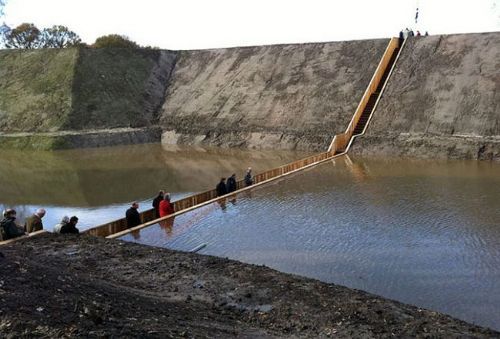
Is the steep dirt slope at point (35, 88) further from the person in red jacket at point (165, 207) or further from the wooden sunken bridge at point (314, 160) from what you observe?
the person in red jacket at point (165, 207)

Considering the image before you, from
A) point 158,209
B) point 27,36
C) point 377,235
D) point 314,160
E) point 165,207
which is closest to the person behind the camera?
point 377,235

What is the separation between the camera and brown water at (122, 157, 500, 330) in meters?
9.55

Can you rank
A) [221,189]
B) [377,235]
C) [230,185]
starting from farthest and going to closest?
[230,185] → [221,189] → [377,235]

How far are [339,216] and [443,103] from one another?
1789cm

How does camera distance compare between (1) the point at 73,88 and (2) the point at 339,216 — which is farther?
(1) the point at 73,88

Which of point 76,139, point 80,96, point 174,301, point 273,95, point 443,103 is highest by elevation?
point 80,96

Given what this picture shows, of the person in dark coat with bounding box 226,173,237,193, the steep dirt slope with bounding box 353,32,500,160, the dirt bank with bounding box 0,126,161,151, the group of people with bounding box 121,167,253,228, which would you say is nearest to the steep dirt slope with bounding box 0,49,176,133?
the dirt bank with bounding box 0,126,161,151

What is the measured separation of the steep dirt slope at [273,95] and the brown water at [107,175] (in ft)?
7.94

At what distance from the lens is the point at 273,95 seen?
1447 inches

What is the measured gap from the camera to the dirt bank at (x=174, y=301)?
5.43m

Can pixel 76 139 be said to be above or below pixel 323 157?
above

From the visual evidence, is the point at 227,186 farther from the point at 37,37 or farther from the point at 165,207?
the point at 37,37

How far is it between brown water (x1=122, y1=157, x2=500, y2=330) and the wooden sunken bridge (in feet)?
1.61

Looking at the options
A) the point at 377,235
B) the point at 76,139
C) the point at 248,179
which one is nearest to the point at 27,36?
the point at 76,139
